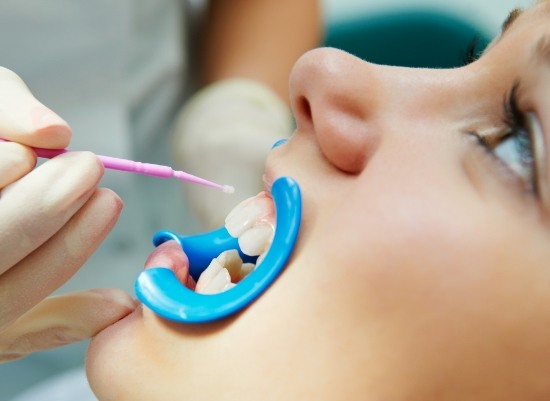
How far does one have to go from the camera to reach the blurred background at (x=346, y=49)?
1322mm

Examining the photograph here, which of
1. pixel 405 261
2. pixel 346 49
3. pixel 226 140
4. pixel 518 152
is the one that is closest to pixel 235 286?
pixel 405 261

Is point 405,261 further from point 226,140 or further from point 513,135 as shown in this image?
point 226,140

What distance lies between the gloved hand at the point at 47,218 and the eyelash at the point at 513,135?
14.2 inches

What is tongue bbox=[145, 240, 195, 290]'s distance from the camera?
686 mm

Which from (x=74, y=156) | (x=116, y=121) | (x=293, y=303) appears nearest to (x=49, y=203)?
(x=74, y=156)

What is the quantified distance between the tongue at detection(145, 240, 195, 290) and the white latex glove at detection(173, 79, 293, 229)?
52cm

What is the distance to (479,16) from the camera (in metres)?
1.75

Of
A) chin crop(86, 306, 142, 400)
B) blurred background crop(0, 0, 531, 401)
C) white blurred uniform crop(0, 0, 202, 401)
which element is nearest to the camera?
chin crop(86, 306, 142, 400)

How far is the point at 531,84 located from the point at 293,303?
0.89ft

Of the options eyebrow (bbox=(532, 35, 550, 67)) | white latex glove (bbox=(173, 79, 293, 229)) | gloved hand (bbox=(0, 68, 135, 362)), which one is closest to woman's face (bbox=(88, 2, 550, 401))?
eyebrow (bbox=(532, 35, 550, 67))

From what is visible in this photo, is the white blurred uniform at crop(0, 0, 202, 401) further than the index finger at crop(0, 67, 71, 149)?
Yes

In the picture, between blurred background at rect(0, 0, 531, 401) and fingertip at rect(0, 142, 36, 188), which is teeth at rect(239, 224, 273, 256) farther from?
blurred background at rect(0, 0, 531, 401)

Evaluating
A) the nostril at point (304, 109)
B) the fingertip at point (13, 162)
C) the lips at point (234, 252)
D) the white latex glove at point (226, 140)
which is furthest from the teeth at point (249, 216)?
the white latex glove at point (226, 140)

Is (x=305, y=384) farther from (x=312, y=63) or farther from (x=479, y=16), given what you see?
(x=479, y=16)
